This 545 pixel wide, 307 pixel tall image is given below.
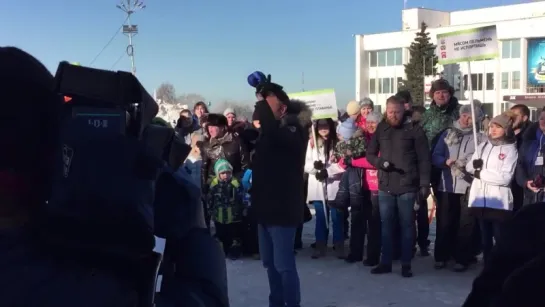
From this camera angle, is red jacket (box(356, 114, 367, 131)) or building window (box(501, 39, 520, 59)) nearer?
red jacket (box(356, 114, 367, 131))

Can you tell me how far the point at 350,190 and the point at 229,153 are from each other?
60.9 inches

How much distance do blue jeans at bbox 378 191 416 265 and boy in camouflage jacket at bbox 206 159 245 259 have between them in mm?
1772

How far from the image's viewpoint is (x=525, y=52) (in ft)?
A: 193

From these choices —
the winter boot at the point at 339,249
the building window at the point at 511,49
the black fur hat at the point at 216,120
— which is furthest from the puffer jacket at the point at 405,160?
the building window at the point at 511,49

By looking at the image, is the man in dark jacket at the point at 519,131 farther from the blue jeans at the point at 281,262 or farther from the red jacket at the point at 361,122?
the blue jeans at the point at 281,262

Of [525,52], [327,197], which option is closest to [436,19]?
[525,52]

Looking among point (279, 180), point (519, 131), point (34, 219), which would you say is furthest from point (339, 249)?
point (34, 219)

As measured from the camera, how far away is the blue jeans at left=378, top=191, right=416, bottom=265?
623 cm

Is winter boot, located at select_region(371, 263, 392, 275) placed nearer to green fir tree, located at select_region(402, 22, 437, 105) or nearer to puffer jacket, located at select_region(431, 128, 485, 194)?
puffer jacket, located at select_region(431, 128, 485, 194)

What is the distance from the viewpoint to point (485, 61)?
53688 mm

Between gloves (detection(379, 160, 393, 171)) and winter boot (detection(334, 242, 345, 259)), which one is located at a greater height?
gloves (detection(379, 160, 393, 171))

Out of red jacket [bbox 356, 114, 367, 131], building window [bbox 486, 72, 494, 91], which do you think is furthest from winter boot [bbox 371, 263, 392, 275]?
building window [bbox 486, 72, 494, 91]

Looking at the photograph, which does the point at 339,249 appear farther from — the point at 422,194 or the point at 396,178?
the point at 396,178

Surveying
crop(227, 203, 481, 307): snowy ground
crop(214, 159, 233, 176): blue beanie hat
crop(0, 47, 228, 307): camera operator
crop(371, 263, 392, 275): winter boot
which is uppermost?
crop(0, 47, 228, 307): camera operator
